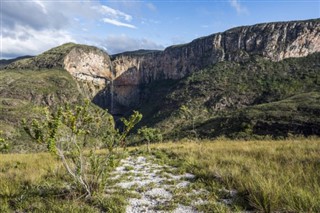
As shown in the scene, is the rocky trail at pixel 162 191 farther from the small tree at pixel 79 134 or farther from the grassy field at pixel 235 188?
the small tree at pixel 79 134

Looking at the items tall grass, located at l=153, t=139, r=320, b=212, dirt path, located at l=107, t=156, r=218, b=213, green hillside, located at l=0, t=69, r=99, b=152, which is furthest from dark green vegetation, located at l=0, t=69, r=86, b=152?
tall grass, located at l=153, t=139, r=320, b=212

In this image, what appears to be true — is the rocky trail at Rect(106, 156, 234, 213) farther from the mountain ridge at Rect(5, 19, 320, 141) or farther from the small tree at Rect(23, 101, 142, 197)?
the mountain ridge at Rect(5, 19, 320, 141)

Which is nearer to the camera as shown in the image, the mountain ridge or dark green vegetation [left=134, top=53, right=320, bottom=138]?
dark green vegetation [left=134, top=53, right=320, bottom=138]

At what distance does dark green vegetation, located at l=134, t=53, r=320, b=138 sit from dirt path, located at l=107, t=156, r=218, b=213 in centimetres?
5589

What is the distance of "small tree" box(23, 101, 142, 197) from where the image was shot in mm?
7152

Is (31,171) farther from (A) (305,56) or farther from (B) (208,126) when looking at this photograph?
(A) (305,56)

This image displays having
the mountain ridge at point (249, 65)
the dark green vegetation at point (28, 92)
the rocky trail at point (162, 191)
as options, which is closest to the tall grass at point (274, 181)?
the rocky trail at point (162, 191)

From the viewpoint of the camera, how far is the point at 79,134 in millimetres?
7805

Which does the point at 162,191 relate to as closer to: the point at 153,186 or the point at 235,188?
the point at 153,186

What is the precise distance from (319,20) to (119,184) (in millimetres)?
187526

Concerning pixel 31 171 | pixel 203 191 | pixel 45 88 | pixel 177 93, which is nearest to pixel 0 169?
pixel 31 171

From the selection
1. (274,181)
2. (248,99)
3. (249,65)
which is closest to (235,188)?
(274,181)

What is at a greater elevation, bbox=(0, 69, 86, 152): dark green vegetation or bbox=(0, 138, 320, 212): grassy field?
bbox=(0, 69, 86, 152): dark green vegetation

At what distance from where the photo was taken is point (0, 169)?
11906 millimetres
